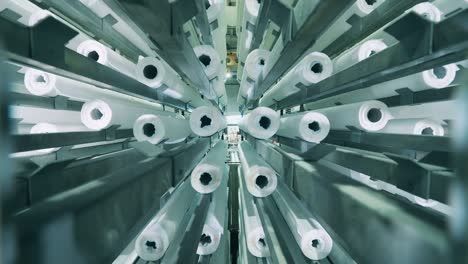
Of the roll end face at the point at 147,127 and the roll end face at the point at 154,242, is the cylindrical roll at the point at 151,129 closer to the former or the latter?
the roll end face at the point at 147,127

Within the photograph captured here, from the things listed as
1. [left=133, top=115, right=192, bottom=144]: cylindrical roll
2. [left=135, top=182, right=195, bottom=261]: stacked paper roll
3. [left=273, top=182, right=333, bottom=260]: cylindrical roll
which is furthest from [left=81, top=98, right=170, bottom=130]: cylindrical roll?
[left=273, top=182, right=333, bottom=260]: cylindrical roll

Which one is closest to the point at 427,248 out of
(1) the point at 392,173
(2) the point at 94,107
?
(1) the point at 392,173

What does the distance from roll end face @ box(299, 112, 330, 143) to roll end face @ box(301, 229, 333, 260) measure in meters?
0.33

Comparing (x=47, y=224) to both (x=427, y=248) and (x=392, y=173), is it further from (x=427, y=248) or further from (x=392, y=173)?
(x=392, y=173)

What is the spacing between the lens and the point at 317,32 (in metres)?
0.90

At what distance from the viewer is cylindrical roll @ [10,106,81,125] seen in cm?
123

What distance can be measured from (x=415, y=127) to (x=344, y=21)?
530mm

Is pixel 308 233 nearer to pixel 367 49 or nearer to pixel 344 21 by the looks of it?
pixel 367 49

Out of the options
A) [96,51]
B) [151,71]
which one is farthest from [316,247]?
[96,51]

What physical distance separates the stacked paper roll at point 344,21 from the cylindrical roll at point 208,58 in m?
0.51

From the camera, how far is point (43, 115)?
4.25 ft

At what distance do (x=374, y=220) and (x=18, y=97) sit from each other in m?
1.45

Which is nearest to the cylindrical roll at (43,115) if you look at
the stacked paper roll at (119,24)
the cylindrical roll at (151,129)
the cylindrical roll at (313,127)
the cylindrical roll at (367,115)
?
the stacked paper roll at (119,24)

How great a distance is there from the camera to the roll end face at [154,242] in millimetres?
884
